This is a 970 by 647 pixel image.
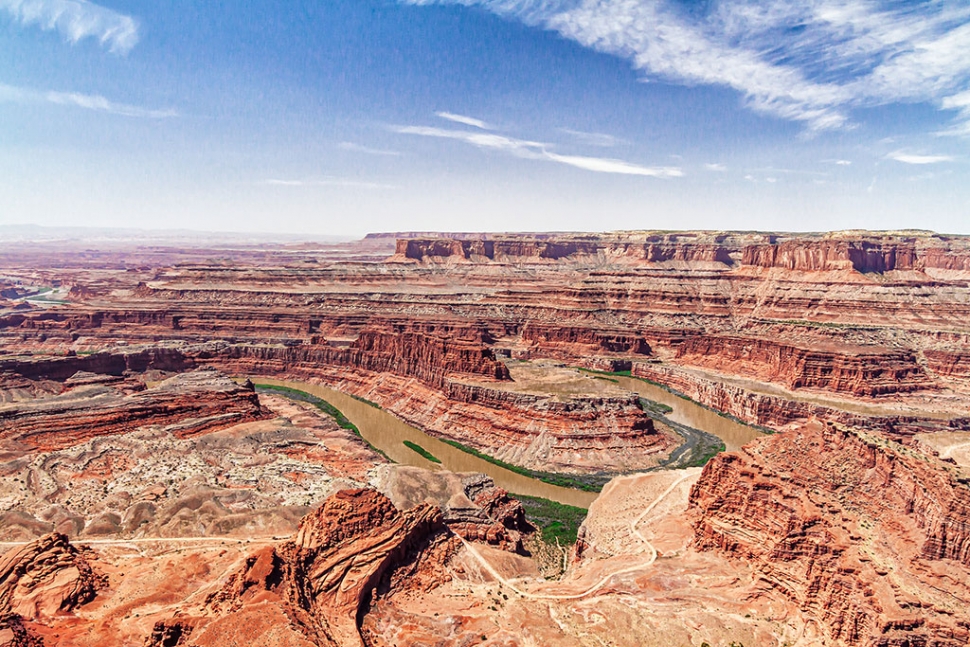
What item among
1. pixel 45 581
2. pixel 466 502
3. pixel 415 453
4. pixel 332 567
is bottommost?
pixel 415 453

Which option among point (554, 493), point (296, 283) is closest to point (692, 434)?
point (554, 493)

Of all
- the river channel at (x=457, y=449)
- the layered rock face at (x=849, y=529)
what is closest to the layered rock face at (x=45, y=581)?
the layered rock face at (x=849, y=529)

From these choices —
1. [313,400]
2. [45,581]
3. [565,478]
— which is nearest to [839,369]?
[565,478]

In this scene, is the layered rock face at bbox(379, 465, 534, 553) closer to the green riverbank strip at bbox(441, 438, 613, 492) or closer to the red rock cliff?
the red rock cliff

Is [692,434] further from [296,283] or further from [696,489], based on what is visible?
[296,283]

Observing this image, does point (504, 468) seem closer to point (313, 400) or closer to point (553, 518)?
point (553, 518)

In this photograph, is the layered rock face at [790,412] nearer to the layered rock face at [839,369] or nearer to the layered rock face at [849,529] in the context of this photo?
the layered rock face at [839,369]

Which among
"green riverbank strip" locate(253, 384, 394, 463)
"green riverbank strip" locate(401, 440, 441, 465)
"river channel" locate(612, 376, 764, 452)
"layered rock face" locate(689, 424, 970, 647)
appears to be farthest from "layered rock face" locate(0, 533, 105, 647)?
"river channel" locate(612, 376, 764, 452)
